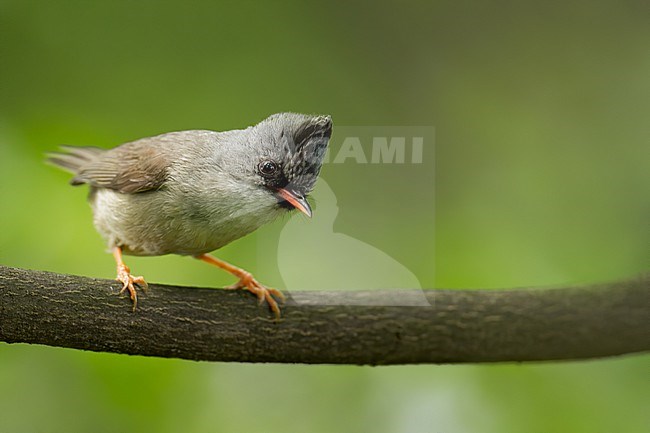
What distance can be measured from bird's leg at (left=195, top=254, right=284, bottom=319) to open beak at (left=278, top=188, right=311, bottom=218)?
37 centimetres

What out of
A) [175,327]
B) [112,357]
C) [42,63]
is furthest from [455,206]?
[42,63]

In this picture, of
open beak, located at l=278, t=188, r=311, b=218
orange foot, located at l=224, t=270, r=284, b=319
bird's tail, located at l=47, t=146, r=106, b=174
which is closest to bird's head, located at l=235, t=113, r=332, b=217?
open beak, located at l=278, t=188, r=311, b=218

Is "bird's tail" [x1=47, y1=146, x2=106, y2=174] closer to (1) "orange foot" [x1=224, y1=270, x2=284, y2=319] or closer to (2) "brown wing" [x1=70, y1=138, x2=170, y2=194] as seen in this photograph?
(2) "brown wing" [x1=70, y1=138, x2=170, y2=194]

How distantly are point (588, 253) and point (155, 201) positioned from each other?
47.3 inches

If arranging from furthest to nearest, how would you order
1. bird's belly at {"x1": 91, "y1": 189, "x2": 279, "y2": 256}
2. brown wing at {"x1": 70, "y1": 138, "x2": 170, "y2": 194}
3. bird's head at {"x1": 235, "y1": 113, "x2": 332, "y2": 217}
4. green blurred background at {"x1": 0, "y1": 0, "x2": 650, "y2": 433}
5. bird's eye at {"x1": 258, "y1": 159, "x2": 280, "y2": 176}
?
green blurred background at {"x1": 0, "y1": 0, "x2": 650, "y2": 433} < brown wing at {"x1": 70, "y1": 138, "x2": 170, "y2": 194} < bird's belly at {"x1": 91, "y1": 189, "x2": 279, "y2": 256} < bird's eye at {"x1": 258, "y1": 159, "x2": 280, "y2": 176} < bird's head at {"x1": 235, "y1": 113, "x2": 332, "y2": 217}

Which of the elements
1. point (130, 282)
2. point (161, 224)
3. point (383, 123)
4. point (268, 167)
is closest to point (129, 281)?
point (130, 282)

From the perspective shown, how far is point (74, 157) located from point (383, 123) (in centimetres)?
91

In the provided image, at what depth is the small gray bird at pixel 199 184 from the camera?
1.32 meters

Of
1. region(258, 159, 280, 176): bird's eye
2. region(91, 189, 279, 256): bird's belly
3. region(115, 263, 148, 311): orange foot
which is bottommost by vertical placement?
region(115, 263, 148, 311): orange foot

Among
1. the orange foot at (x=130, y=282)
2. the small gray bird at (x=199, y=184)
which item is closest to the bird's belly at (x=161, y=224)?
the small gray bird at (x=199, y=184)

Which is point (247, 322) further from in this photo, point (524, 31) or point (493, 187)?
point (524, 31)

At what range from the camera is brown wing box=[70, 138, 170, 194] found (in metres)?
1.75

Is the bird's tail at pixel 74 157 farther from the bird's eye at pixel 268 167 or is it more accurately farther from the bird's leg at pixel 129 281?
the bird's eye at pixel 268 167

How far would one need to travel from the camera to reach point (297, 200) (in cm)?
132
